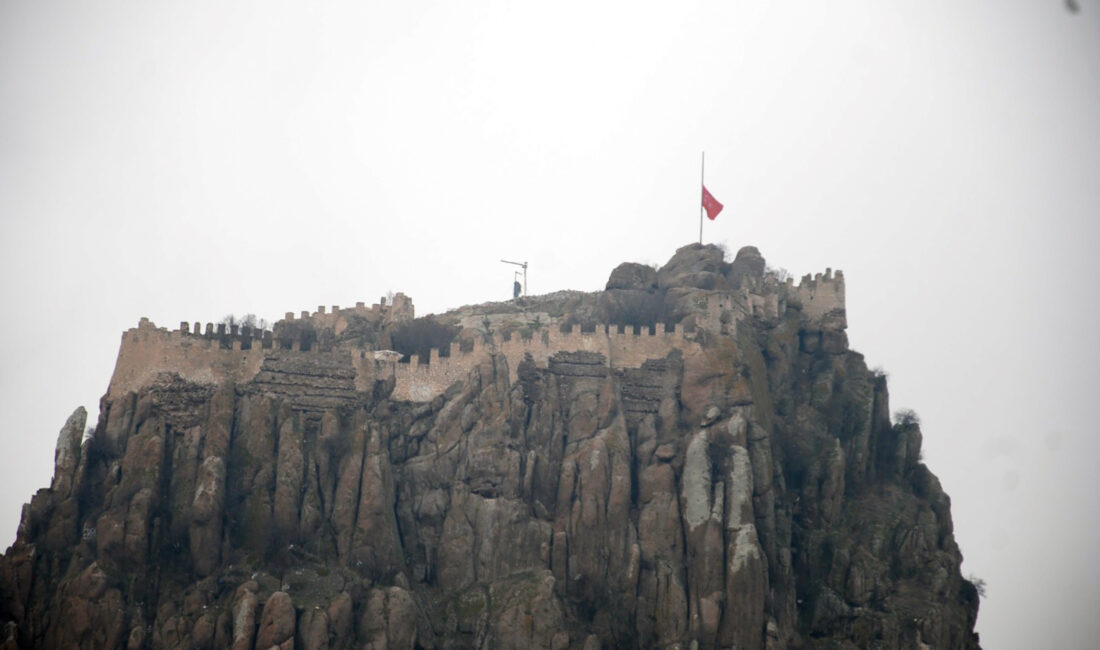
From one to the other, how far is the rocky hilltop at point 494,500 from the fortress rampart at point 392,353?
0.45 ft

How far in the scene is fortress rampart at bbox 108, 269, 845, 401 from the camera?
310ft

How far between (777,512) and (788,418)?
7637mm

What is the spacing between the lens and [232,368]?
95000 millimetres

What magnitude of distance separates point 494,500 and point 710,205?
2848cm

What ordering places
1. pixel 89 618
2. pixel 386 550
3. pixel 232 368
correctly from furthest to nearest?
1. pixel 232 368
2. pixel 386 550
3. pixel 89 618

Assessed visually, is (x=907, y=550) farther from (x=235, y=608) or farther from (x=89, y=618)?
(x=89, y=618)

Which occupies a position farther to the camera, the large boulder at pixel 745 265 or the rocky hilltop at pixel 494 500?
the large boulder at pixel 745 265

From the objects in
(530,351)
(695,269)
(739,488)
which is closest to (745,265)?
(695,269)

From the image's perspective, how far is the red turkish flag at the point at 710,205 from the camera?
109 metres

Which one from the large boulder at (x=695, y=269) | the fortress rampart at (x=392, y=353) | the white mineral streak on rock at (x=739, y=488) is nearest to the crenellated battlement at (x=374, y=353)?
the fortress rampart at (x=392, y=353)

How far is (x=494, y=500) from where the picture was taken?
9025cm

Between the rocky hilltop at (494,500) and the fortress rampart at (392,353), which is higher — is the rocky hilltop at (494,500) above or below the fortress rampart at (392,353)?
below

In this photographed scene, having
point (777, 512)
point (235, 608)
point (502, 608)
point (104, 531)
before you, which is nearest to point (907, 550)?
point (777, 512)

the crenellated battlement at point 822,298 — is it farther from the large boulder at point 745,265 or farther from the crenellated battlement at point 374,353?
the crenellated battlement at point 374,353
